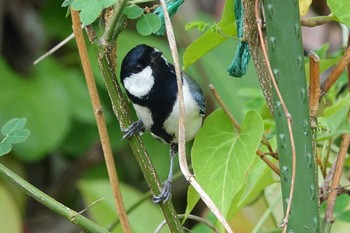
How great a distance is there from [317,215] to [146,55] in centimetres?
31

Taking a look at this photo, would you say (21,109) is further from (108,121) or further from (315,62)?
(315,62)

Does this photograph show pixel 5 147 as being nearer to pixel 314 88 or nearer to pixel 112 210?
pixel 314 88

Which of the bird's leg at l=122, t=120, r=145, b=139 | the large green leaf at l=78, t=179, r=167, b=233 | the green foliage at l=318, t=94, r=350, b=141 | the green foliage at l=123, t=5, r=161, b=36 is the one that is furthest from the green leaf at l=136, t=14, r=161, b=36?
the large green leaf at l=78, t=179, r=167, b=233

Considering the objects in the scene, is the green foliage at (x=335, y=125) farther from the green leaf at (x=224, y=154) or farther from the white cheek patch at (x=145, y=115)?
the white cheek patch at (x=145, y=115)

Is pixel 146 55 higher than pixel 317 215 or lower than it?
higher

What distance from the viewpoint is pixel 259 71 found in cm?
85

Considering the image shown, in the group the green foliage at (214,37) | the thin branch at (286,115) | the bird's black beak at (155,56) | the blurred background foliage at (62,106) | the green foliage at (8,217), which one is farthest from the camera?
the blurred background foliage at (62,106)

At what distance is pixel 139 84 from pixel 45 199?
232 millimetres

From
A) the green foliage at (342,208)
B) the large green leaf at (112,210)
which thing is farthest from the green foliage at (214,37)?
the large green leaf at (112,210)

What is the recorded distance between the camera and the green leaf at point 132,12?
33.8 inches

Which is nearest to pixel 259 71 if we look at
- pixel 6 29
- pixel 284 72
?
pixel 284 72

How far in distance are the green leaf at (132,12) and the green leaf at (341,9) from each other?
0.65 ft

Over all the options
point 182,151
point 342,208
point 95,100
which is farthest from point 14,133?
point 342,208

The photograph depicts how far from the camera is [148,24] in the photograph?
887mm
